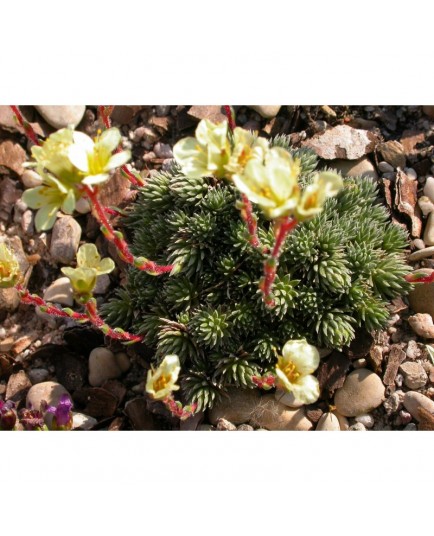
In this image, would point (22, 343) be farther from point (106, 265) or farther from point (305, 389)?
point (305, 389)

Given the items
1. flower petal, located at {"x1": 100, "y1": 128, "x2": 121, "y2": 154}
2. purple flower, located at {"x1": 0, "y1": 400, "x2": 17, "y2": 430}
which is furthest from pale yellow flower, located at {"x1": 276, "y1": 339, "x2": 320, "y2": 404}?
purple flower, located at {"x1": 0, "y1": 400, "x2": 17, "y2": 430}

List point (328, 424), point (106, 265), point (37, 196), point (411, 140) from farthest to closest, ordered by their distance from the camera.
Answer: point (411, 140)
point (328, 424)
point (106, 265)
point (37, 196)

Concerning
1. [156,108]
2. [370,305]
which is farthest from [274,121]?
[370,305]

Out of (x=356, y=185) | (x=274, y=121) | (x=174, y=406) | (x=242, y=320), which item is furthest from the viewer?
(x=274, y=121)

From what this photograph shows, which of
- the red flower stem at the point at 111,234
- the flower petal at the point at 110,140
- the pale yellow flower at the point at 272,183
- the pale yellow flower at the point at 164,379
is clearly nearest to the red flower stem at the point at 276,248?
the pale yellow flower at the point at 272,183

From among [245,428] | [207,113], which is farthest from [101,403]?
[207,113]

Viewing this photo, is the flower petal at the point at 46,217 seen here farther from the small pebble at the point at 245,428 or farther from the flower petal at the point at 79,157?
the small pebble at the point at 245,428

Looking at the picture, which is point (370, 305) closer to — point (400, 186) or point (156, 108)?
point (400, 186)
